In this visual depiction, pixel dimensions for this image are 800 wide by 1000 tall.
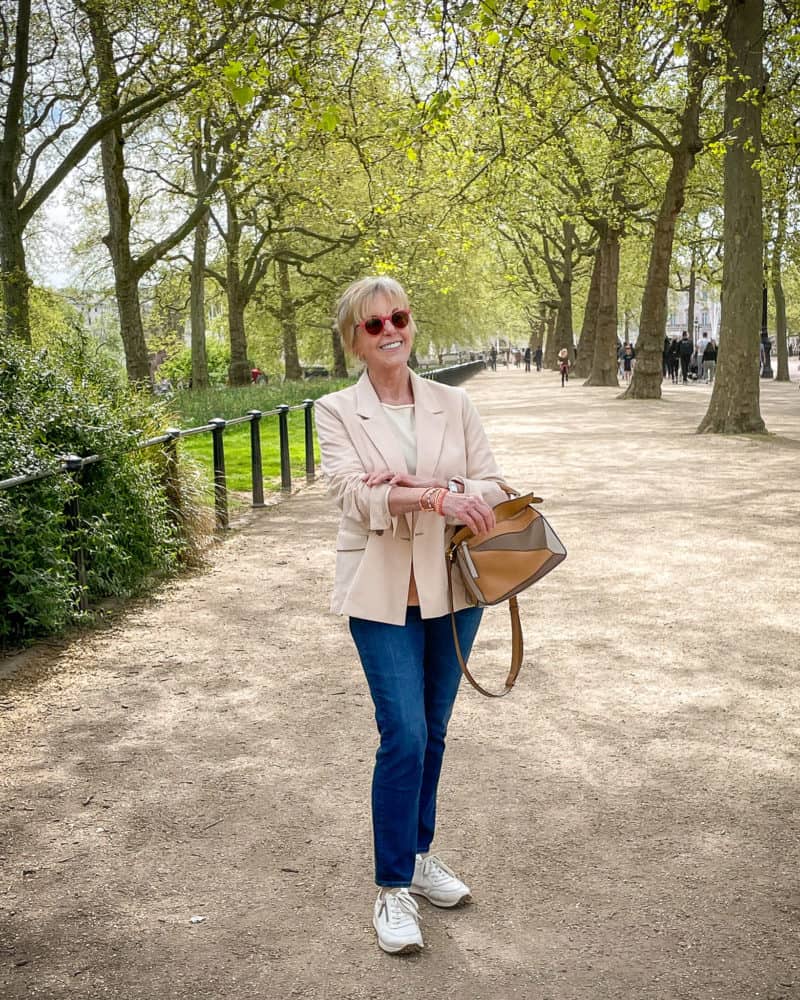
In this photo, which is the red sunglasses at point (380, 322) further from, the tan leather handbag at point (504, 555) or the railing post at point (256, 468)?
the railing post at point (256, 468)

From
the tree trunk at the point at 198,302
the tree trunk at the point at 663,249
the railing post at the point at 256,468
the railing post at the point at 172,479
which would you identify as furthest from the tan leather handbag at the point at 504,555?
the tree trunk at the point at 198,302

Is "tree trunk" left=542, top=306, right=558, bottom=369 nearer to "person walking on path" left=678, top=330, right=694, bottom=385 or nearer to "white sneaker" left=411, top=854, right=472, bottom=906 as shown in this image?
"person walking on path" left=678, top=330, right=694, bottom=385

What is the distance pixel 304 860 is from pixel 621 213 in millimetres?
30176

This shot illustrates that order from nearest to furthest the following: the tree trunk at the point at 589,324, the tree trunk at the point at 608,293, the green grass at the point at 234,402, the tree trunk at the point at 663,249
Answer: the green grass at the point at 234,402
the tree trunk at the point at 663,249
the tree trunk at the point at 608,293
the tree trunk at the point at 589,324

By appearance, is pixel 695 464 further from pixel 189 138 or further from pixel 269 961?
pixel 269 961

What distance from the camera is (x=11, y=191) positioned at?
21.5 m

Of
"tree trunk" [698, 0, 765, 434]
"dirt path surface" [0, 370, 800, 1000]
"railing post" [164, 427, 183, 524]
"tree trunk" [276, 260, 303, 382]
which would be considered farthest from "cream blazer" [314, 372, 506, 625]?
"tree trunk" [276, 260, 303, 382]

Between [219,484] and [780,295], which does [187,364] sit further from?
[219,484]

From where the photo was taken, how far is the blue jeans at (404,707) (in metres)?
3.25

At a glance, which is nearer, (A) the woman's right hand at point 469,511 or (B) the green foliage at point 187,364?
(A) the woman's right hand at point 469,511

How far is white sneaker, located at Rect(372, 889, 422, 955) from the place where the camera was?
325cm

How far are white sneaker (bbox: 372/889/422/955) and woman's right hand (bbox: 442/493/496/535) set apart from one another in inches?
42.6

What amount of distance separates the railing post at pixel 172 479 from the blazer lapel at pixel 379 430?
6.01 meters

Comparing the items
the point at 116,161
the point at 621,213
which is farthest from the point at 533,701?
the point at 621,213
